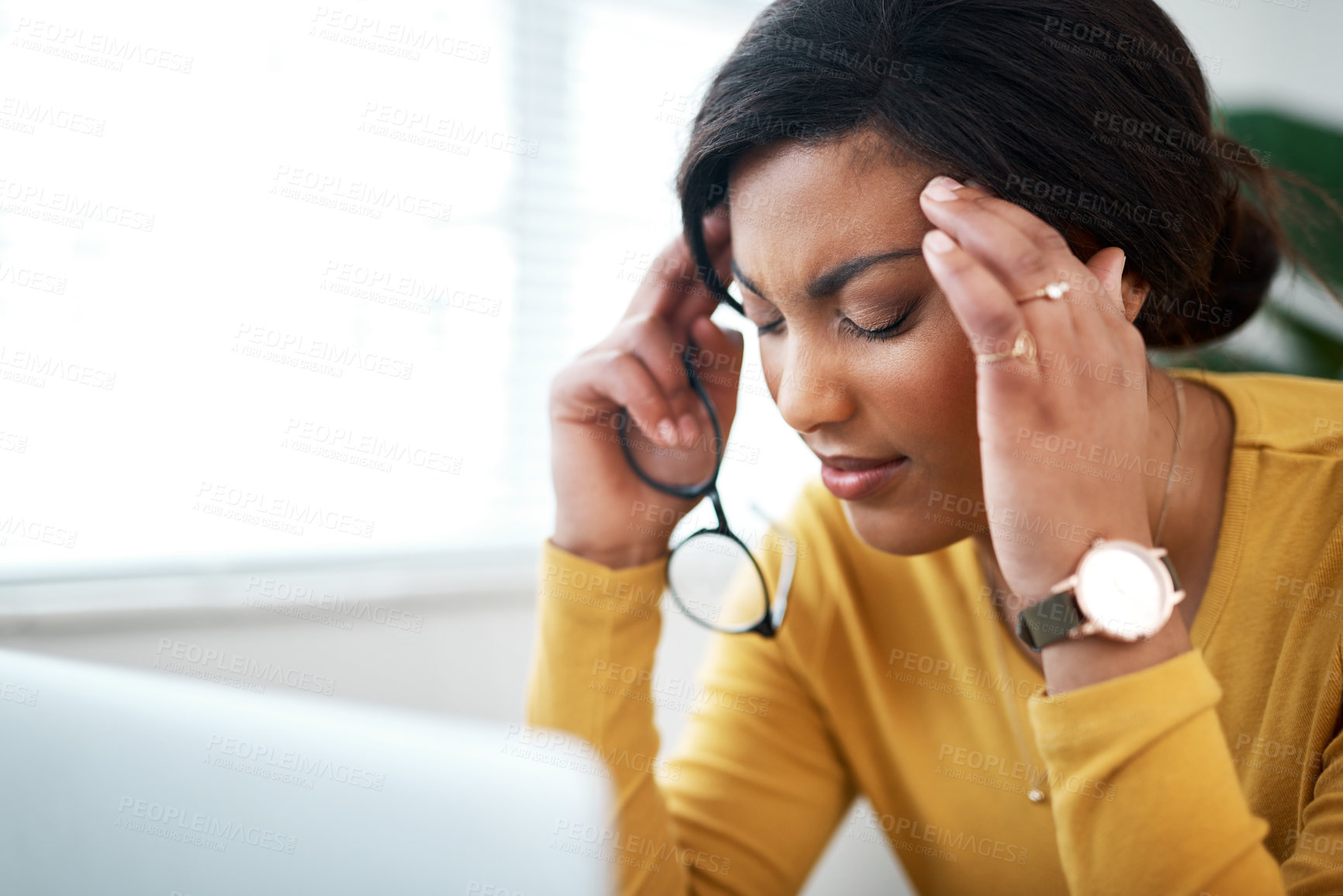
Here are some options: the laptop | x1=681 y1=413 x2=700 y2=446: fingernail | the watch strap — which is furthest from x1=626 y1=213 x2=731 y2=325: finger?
the laptop

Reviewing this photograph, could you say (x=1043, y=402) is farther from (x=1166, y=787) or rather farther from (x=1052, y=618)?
(x=1166, y=787)

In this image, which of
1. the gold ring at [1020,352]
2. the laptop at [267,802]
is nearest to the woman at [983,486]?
the gold ring at [1020,352]

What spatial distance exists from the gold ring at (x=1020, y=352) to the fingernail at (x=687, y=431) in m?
0.40

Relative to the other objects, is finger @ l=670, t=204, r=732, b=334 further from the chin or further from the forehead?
the chin

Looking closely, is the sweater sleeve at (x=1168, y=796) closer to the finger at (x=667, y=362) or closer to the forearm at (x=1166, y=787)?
the forearm at (x=1166, y=787)

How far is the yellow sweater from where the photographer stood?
707mm

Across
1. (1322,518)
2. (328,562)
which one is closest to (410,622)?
(328,562)

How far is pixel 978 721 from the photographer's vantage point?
1021mm

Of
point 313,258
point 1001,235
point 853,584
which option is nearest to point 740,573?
point 853,584

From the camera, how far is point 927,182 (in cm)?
77

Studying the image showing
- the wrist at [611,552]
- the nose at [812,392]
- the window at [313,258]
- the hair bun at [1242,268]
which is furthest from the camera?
the window at [313,258]

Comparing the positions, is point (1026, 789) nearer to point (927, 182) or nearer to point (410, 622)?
point (927, 182)

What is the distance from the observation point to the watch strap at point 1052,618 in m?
0.73

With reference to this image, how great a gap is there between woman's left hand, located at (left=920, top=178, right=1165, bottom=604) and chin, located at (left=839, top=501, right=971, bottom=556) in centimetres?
14
